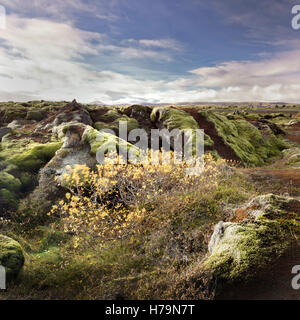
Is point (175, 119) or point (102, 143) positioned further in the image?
point (175, 119)

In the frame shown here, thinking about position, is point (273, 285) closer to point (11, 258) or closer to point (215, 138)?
point (11, 258)

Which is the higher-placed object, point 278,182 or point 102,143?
point 102,143

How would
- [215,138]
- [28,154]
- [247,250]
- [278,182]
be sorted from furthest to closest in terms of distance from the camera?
[215,138] → [28,154] → [278,182] → [247,250]

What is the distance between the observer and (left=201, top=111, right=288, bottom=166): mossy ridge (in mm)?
28156

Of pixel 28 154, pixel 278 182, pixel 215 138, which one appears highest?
pixel 215 138

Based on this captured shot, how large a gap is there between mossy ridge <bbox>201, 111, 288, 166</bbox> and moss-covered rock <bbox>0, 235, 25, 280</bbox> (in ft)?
84.2

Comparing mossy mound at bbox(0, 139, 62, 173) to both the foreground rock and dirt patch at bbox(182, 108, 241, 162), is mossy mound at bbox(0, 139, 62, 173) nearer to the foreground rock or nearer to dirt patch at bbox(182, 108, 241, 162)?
the foreground rock

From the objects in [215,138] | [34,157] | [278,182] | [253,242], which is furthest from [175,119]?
[253,242]

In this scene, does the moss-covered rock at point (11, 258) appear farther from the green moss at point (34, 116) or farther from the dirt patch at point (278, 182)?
the green moss at point (34, 116)

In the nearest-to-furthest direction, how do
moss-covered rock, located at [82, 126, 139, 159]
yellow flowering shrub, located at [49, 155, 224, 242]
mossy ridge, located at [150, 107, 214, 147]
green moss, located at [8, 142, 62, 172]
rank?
1. yellow flowering shrub, located at [49, 155, 224, 242]
2. moss-covered rock, located at [82, 126, 139, 159]
3. green moss, located at [8, 142, 62, 172]
4. mossy ridge, located at [150, 107, 214, 147]

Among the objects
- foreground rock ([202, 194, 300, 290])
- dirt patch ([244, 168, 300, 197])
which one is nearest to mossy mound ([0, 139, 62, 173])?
foreground rock ([202, 194, 300, 290])

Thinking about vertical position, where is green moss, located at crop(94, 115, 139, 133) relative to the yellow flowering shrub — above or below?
above

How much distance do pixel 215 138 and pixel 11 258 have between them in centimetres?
2654

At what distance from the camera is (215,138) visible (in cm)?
2836
